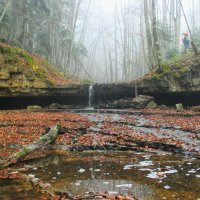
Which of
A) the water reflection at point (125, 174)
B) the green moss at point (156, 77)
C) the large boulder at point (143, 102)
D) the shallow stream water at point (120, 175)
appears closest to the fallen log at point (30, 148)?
the shallow stream water at point (120, 175)

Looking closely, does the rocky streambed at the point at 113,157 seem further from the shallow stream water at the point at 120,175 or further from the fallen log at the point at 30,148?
the fallen log at the point at 30,148

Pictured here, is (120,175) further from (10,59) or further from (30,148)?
(10,59)

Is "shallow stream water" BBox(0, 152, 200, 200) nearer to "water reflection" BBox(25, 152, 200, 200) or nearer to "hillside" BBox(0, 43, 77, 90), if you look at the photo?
"water reflection" BBox(25, 152, 200, 200)

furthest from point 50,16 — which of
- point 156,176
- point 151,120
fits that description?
point 156,176

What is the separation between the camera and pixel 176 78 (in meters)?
18.5

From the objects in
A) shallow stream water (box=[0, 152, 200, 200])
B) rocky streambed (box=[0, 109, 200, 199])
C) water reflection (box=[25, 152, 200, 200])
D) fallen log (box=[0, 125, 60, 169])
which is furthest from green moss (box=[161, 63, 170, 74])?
water reflection (box=[25, 152, 200, 200])

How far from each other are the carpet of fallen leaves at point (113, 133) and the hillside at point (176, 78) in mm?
3456

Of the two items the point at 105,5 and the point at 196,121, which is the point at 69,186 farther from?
the point at 105,5

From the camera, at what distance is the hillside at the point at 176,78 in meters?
17.9

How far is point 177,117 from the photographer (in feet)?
48.2

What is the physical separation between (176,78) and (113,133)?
907 centimetres

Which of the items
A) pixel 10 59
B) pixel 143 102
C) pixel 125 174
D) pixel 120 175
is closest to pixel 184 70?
pixel 143 102

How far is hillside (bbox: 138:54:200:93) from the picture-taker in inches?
706

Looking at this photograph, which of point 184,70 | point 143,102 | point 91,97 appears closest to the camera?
point 184,70
